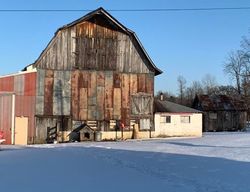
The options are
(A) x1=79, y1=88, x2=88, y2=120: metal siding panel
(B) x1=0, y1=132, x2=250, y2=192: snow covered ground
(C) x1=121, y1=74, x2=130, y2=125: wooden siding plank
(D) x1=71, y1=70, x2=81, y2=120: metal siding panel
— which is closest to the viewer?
(B) x1=0, y1=132, x2=250, y2=192: snow covered ground

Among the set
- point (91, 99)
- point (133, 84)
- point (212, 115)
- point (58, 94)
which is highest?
point (133, 84)

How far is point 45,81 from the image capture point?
3638cm

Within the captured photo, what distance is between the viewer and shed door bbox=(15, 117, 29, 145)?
3544 centimetres

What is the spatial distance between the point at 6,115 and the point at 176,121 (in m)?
14.5

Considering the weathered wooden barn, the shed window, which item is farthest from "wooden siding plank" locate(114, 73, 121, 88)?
the shed window

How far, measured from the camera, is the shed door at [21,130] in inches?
1395

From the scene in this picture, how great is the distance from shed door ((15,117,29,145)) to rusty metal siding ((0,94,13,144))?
502mm

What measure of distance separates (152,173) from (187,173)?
3.72 feet

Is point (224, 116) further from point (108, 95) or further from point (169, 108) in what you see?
point (108, 95)

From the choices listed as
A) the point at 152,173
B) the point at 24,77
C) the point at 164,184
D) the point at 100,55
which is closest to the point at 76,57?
the point at 100,55

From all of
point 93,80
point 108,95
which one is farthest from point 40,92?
point 108,95

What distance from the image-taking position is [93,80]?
3744 cm

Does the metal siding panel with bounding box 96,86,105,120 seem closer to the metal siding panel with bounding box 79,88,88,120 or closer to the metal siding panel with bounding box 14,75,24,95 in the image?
the metal siding panel with bounding box 79,88,88,120

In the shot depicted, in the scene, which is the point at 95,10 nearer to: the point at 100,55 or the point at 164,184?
the point at 100,55
